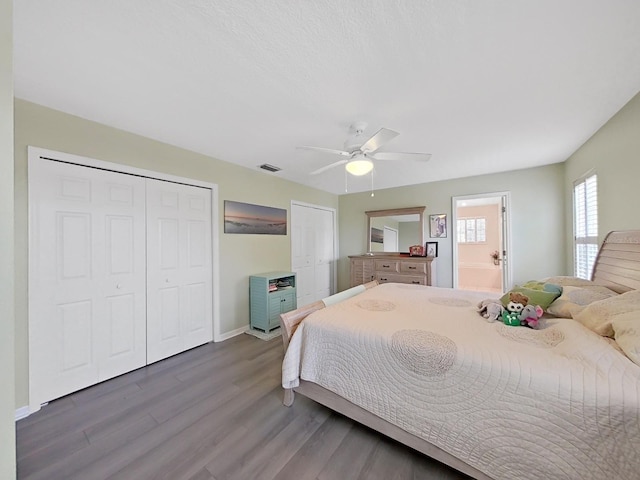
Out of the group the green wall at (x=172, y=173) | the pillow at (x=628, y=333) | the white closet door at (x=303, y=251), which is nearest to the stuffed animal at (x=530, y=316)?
the pillow at (x=628, y=333)

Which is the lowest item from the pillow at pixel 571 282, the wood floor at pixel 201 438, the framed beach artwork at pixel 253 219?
the wood floor at pixel 201 438

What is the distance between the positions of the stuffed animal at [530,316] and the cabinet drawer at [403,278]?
7.80 feet

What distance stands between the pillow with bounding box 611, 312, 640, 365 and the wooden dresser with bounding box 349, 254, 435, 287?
274 cm

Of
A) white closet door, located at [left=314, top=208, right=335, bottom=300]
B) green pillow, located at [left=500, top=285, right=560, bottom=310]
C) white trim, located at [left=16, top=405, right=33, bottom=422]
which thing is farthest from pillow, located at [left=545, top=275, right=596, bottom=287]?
white trim, located at [left=16, top=405, right=33, bottom=422]

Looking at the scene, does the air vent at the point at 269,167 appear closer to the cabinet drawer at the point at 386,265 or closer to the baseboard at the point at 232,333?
the baseboard at the point at 232,333

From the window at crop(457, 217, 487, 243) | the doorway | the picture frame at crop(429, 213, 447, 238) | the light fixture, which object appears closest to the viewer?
the light fixture

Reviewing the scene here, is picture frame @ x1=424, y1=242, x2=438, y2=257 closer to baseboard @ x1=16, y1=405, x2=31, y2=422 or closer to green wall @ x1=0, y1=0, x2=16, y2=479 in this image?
green wall @ x1=0, y1=0, x2=16, y2=479

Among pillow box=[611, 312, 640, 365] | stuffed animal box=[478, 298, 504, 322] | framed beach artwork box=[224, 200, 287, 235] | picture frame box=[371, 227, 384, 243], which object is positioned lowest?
stuffed animal box=[478, 298, 504, 322]

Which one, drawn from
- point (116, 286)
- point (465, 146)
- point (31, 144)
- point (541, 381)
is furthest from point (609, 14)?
point (116, 286)

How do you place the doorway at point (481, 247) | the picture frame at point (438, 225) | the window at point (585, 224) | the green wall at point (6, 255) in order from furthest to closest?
Result: the doorway at point (481, 247), the picture frame at point (438, 225), the window at point (585, 224), the green wall at point (6, 255)

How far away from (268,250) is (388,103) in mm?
2662

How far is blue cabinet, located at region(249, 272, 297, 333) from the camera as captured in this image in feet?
10.5

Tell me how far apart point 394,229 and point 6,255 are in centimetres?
465

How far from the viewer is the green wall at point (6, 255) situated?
767 mm
